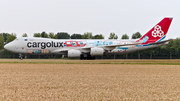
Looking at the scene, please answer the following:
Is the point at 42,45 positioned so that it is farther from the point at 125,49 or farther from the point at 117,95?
the point at 117,95

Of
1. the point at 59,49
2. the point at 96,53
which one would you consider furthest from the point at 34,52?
the point at 96,53

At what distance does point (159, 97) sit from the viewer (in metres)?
5.82

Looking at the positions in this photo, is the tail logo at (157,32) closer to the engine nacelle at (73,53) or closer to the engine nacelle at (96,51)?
the engine nacelle at (96,51)

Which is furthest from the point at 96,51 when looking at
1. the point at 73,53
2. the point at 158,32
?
the point at 158,32

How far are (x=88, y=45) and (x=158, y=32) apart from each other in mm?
10756

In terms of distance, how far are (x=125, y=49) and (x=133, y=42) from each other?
1.61 metres

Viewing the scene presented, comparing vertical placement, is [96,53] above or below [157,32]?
below

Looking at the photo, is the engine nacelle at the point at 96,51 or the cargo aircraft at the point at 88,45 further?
the cargo aircraft at the point at 88,45

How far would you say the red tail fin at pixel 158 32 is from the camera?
33.1 m

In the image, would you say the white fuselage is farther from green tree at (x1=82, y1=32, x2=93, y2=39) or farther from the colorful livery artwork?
green tree at (x1=82, y1=32, x2=93, y2=39)

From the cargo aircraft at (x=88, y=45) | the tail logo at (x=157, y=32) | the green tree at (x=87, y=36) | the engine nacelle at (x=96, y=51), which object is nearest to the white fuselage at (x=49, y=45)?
the cargo aircraft at (x=88, y=45)

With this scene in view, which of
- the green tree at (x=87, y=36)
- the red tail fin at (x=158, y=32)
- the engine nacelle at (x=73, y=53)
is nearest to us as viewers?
the engine nacelle at (x=73, y=53)

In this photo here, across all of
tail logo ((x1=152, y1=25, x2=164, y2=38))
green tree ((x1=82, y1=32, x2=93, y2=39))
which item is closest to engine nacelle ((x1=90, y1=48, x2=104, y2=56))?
tail logo ((x1=152, y1=25, x2=164, y2=38))

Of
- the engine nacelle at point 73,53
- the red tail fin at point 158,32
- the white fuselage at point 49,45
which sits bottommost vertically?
the engine nacelle at point 73,53
